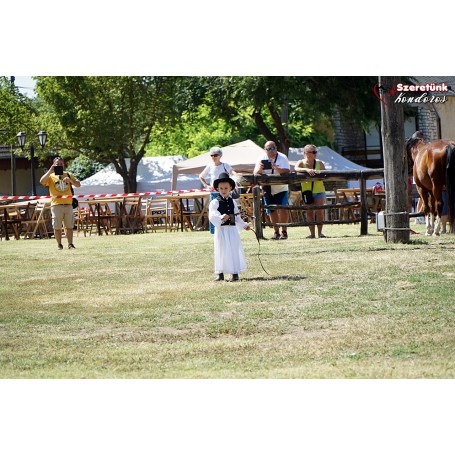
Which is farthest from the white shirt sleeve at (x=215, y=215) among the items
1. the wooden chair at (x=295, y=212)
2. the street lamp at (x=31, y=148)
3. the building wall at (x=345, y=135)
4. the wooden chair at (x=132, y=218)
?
the wooden chair at (x=132, y=218)

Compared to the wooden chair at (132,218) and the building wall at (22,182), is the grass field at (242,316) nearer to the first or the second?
the building wall at (22,182)

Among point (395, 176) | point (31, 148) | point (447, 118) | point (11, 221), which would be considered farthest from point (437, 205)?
point (11, 221)

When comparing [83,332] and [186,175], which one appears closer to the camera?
[83,332]

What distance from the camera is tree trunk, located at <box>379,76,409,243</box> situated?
481 inches

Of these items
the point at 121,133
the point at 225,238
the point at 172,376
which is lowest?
the point at 172,376

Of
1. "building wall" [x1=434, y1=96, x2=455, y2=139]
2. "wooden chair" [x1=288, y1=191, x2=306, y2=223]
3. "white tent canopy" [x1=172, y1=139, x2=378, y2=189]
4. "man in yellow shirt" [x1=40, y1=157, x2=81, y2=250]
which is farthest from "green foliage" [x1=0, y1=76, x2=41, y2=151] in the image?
"white tent canopy" [x1=172, y1=139, x2=378, y2=189]

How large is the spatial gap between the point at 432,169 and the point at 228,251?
4.01m

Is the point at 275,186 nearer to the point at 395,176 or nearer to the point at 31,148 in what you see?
the point at 395,176

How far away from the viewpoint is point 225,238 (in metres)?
9.80

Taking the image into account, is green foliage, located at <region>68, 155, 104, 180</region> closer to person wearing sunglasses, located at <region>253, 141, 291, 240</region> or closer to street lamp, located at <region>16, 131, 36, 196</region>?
street lamp, located at <region>16, 131, 36, 196</region>

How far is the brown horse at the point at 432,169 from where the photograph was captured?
1231 centimetres
